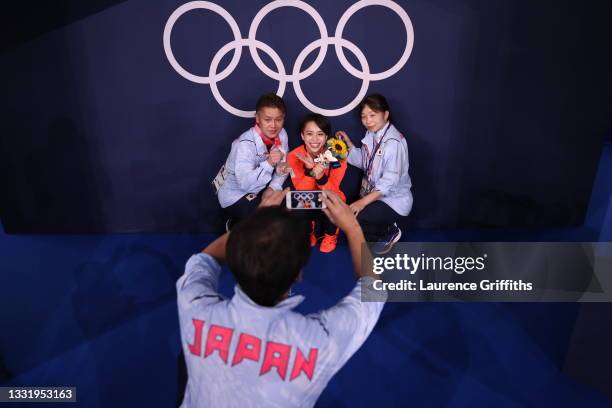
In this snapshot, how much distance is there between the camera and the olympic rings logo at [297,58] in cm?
333

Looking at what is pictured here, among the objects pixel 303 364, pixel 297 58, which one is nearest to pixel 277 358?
pixel 303 364

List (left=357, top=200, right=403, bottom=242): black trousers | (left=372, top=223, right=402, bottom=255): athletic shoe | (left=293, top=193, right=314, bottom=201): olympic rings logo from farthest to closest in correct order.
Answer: (left=372, top=223, right=402, bottom=255): athletic shoe
(left=357, top=200, right=403, bottom=242): black trousers
(left=293, top=193, right=314, bottom=201): olympic rings logo

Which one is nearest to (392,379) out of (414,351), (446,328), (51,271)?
(414,351)

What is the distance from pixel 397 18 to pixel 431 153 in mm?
1223

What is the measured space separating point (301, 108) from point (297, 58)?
42 cm

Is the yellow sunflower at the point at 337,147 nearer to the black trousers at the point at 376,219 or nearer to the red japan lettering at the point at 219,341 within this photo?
the black trousers at the point at 376,219

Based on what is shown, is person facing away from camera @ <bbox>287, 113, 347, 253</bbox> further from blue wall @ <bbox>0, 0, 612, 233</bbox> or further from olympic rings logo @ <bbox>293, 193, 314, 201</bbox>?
olympic rings logo @ <bbox>293, 193, 314, 201</bbox>

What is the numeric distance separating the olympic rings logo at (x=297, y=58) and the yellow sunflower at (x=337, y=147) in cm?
33

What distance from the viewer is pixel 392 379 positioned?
280cm

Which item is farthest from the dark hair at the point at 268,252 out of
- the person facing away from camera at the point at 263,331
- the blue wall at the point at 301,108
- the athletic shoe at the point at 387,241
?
the athletic shoe at the point at 387,241

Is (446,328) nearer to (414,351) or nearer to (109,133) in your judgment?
(414,351)

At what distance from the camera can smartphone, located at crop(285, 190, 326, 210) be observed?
128 inches

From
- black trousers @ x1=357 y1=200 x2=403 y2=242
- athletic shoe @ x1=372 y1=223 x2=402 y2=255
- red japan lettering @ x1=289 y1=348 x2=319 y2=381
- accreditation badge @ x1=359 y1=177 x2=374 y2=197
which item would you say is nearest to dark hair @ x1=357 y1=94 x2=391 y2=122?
accreditation badge @ x1=359 y1=177 x2=374 y2=197

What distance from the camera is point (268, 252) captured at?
1.39 meters
